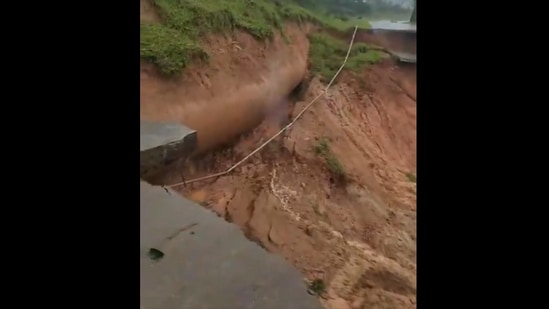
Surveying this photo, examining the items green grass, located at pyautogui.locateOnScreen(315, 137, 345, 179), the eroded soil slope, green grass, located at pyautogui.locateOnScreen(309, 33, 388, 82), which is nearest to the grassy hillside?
green grass, located at pyautogui.locateOnScreen(309, 33, 388, 82)

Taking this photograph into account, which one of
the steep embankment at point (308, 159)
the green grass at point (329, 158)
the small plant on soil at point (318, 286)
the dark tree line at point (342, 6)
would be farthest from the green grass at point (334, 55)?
the small plant on soil at point (318, 286)

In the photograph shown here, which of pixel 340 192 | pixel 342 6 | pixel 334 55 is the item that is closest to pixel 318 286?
pixel 340 192

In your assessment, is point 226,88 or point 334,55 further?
point 334,55

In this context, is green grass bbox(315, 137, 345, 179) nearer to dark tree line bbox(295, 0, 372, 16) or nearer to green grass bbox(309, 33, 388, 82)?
green grass bbox(309, 33, 388, 82)

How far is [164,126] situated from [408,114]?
3095 mm

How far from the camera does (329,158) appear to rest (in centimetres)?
390

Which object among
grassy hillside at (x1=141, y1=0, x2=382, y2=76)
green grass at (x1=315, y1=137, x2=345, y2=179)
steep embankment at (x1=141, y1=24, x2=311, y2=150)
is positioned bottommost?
green grass at (x1=315, y1=137, x2=345, y2=179)

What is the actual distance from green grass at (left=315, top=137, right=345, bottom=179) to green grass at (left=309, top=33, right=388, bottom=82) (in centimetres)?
104

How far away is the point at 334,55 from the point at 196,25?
6.65ft

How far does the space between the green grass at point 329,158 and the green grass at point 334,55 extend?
1.04 metres

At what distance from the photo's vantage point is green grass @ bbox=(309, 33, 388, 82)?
194 inches

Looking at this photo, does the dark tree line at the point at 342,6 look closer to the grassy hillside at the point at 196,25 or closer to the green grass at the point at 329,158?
the grassy hillside at the point at 196,25

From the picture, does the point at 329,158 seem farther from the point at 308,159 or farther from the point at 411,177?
the point at 411,177
